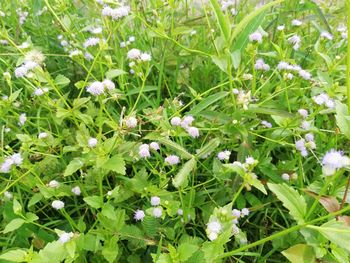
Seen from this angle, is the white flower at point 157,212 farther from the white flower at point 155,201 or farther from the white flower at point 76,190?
the white flower at point 76,190

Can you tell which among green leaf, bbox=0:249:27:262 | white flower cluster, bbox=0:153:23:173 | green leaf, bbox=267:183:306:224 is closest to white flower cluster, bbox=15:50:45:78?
white flower cluster, bbox=0:153:23:173

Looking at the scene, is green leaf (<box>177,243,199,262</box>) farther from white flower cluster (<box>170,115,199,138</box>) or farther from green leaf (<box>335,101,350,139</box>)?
green leaf (<box>335,101,350,139</box>)

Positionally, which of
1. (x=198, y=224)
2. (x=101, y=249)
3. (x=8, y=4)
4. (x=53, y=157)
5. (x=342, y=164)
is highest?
(x=8, y=4)

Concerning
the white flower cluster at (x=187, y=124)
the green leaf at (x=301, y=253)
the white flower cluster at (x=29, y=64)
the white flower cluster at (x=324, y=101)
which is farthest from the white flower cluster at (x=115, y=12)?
the green leaf at (x=301, y=253)

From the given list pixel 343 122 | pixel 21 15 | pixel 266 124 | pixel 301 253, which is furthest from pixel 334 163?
pixel 21 15

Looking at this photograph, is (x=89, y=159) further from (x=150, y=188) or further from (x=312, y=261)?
(x=312, y=261)

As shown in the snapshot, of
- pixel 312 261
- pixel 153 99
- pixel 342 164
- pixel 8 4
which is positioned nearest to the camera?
pixel 342 164

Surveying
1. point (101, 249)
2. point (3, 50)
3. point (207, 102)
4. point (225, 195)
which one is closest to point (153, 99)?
point (207, 102)
